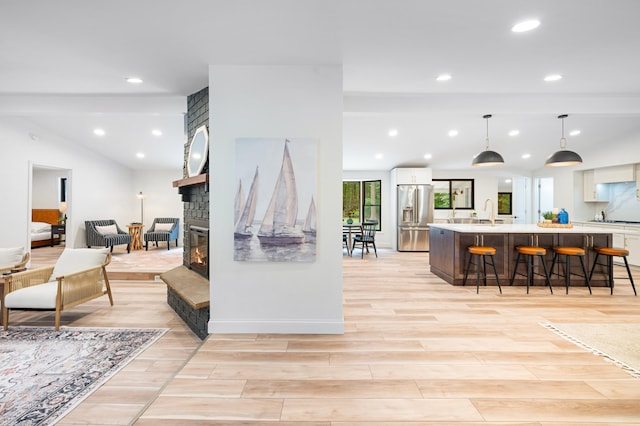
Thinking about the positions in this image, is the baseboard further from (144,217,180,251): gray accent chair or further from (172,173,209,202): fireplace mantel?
(144,217,180,251): gray accent chair

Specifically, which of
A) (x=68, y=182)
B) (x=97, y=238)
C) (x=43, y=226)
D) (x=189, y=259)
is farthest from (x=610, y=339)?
(x=43, y=226)

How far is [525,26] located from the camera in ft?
7.66

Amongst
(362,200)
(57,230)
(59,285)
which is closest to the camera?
(59,285)

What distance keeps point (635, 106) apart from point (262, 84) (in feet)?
15.0

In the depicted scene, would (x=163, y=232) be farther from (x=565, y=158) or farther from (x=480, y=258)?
(x=565, y=158)

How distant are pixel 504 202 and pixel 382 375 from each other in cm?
925

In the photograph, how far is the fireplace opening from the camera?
3416 millimetres

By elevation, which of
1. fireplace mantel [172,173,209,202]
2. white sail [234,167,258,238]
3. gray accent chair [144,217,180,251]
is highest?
fireplace mantel [172,173,209,202]

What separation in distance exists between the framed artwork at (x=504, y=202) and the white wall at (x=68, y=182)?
991cm

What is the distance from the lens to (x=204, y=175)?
10.2 ft

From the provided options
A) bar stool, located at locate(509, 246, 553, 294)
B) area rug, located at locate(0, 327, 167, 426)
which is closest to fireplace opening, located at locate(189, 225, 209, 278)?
area rug, located at locate(0, 327, 167, 426)

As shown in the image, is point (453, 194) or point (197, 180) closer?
point (197, 180)

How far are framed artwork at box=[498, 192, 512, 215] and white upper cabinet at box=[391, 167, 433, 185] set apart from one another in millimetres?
2894

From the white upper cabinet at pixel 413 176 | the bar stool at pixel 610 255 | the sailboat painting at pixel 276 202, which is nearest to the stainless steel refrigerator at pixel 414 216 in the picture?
the white upper cabinet at pixel 413 176
